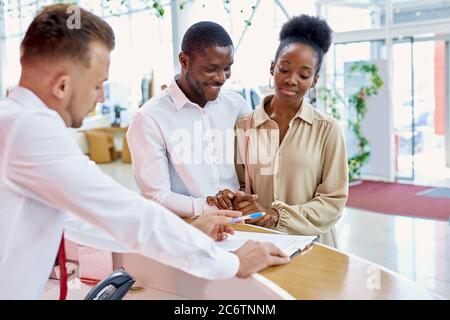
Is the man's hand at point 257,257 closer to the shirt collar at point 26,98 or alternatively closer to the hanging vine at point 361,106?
the shirt collar at point 26,98

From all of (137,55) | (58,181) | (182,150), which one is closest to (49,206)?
(58,181)

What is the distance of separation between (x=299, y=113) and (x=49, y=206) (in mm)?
1269

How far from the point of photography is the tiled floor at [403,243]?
4751 millimetres

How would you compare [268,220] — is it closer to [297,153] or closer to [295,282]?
[297,153]

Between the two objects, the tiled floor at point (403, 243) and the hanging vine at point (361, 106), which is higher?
the hanging vine at point (361, 106)

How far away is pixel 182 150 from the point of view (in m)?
2.46

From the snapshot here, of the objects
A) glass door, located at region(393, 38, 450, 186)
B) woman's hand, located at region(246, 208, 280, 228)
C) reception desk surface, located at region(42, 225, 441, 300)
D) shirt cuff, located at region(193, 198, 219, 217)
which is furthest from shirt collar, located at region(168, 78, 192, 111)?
glass door, located at region(393, 38, 450, 186)

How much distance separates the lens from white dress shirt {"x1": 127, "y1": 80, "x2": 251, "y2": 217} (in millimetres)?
2387

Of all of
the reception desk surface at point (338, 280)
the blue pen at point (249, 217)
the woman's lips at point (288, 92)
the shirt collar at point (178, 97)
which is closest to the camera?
the reception desk surface at point (338, 280)

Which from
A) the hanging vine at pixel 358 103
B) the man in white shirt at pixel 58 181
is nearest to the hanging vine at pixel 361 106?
the hanging vine at pixel 358 103

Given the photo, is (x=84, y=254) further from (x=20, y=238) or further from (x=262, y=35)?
(x=262, y=35)

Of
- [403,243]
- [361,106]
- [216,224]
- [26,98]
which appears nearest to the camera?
[26,98]

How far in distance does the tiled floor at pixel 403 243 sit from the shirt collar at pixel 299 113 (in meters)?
2.47
